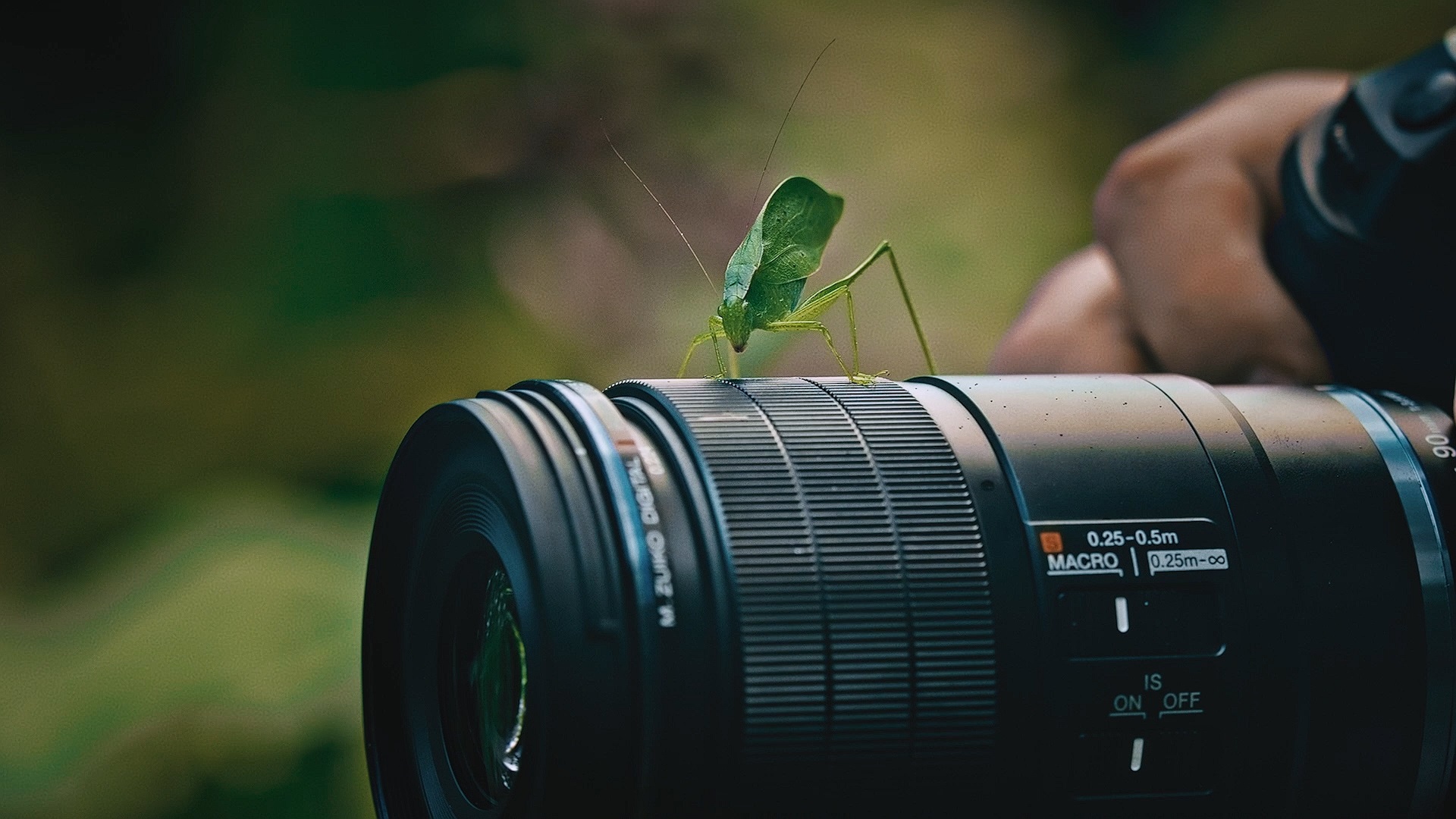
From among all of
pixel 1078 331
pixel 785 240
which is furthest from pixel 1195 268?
pixel 785 240

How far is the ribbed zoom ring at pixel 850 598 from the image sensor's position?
595 millimetres

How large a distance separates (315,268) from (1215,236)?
1139 mm

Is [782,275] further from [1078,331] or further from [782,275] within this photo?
[1078,331]

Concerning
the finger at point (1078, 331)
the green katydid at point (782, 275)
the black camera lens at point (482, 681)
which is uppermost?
the green katydid at point (782, 275)

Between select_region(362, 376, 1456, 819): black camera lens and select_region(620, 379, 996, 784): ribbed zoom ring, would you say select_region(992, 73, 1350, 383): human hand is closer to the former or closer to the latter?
select_region(362, 376, 1456, 819): black camera lens

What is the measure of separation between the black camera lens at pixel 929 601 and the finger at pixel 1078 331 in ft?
1.32

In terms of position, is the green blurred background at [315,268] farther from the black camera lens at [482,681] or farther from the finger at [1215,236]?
the black camera lens at [482,681]

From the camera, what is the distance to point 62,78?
1.68 m

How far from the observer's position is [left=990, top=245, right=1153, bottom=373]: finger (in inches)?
44.7

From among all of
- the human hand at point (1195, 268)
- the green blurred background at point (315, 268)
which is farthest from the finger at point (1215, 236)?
the green blurred background at point (315, 268)

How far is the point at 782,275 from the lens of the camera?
2.39ft

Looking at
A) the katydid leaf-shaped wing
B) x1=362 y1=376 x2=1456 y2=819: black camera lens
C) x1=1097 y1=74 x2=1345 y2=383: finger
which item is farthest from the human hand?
the katydid leaf-shaped wing

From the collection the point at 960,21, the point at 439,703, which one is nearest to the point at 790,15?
the point at 960,21

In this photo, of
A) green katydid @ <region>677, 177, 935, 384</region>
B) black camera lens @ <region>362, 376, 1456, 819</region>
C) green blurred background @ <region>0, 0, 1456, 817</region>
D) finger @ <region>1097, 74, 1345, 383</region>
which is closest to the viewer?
black camera lens @ <region>362, 376, 1456, 819</region>
